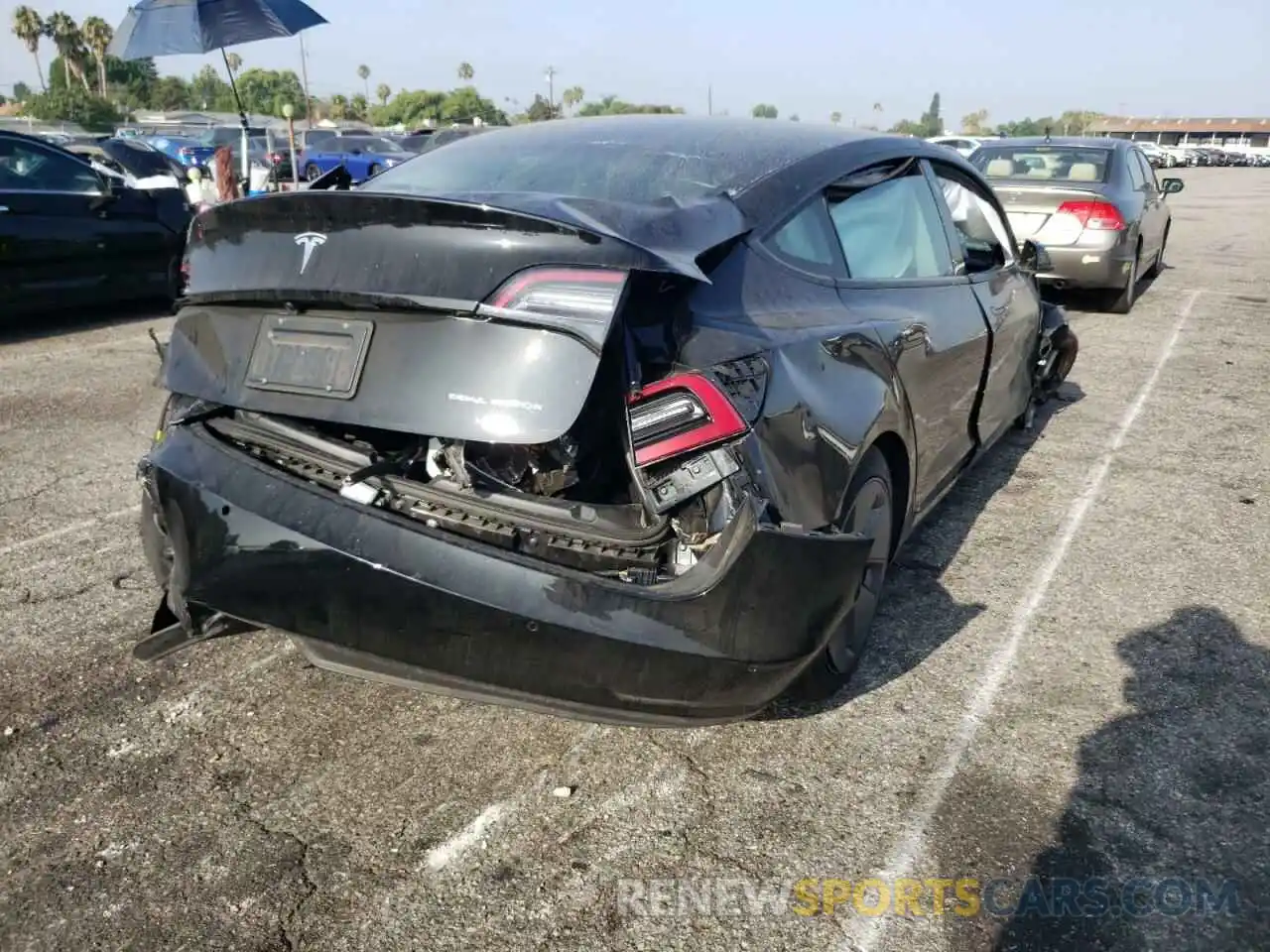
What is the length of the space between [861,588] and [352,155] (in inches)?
798

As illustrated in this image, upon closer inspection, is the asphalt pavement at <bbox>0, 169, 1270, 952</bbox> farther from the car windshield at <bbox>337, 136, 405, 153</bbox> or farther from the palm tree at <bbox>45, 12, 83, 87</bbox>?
the palm tree at <bbox>45, 12, 83, 87</bbox>

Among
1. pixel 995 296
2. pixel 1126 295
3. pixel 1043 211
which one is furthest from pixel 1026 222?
pixel 995 296

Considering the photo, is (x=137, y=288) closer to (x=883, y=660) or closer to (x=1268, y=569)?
(x=883, y=660)

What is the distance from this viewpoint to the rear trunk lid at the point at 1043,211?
9055 mm

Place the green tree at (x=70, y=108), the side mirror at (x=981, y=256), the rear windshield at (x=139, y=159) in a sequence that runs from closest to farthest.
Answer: the side mirror at (x=981, y=256) < the rear windshield at (x=139, y=159) < the green tree at (x=70, y=108)

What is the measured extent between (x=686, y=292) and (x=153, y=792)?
1830mm

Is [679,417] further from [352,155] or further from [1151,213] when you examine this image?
[352,155]

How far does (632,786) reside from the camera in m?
2.60

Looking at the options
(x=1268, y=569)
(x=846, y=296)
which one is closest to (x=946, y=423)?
(x=846, y=296)

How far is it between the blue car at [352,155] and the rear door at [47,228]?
10.1 m

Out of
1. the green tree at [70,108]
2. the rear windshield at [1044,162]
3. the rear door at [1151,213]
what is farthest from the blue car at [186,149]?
the green tree at [70,108]

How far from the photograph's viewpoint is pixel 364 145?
78.3ft

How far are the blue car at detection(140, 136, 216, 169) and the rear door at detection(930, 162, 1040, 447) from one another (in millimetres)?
19668

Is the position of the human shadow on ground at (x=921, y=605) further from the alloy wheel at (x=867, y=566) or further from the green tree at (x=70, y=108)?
the green tree at (x=70, y=108)
